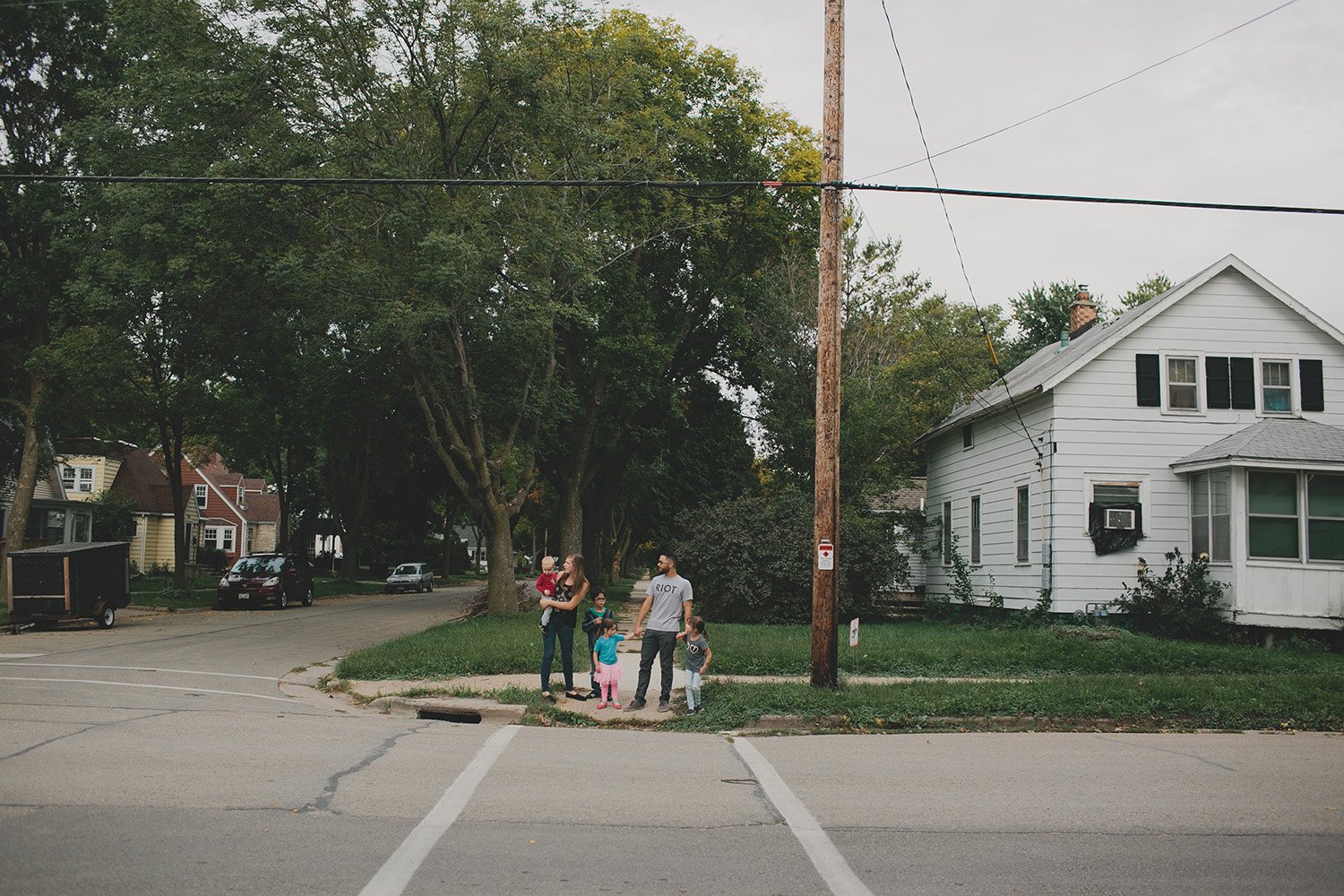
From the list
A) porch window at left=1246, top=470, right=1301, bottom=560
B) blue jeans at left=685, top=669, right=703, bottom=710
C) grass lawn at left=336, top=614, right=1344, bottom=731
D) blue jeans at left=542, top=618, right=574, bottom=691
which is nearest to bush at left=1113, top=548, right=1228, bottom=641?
porch window at left=1246, top=470, right=1301, bottom=560

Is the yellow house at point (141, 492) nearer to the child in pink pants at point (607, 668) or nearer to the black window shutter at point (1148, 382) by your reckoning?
the black window shutter at point (1148, 382)

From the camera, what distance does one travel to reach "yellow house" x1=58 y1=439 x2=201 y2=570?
60.2 meters

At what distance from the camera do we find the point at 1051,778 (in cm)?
896

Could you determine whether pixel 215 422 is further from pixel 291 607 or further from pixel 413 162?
pixel 413 162

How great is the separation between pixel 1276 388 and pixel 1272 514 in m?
3.26

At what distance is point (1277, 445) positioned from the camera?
795 inches

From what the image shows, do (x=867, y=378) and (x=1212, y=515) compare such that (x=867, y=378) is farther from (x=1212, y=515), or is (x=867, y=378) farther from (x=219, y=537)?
(x=219, y=537)

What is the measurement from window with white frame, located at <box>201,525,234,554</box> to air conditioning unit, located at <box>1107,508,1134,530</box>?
67.2 m

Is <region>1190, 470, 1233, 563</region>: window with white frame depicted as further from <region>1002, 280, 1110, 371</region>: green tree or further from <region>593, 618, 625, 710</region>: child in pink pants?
<region>1002, 280, 1110, 371</region>: green tree

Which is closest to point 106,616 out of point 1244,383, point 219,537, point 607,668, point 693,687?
point 607,668

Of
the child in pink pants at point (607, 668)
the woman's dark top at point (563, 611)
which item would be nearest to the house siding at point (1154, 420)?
the child in pink pants at point (607, 668)

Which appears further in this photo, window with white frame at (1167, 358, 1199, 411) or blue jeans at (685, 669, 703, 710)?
window with white frame at (1167, 358, 1199, 411)

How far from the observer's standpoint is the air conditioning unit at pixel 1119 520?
21266 mm

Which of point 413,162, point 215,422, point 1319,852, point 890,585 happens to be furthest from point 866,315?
point 1319,852
